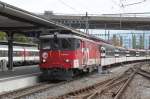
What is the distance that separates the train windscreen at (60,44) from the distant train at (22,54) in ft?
59.6

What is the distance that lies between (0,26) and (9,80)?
33.8 ft

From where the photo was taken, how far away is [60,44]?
25375 mm

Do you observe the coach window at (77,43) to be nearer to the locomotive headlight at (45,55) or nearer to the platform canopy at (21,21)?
the platform canopy at (21,21)

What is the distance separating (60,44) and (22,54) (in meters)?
26.7

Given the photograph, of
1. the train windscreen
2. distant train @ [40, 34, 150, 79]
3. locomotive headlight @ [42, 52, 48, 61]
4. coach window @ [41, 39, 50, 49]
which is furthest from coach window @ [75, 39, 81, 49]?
locomotive headlight @ [42, 52, 48, 61]

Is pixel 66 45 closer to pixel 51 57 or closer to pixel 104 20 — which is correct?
pixel 51 57

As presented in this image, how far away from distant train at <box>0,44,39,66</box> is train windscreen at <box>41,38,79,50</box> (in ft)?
59.6

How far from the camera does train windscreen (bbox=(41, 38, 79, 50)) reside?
25203 millimetres

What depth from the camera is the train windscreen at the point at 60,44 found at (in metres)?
25.2

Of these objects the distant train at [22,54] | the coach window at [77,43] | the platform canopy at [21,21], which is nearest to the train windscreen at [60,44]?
the coach window at [77,43]

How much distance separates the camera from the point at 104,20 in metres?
66.8

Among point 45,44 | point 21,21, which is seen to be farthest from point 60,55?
point 21,21

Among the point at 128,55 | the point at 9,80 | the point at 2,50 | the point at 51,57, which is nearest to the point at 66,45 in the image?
the point at 51,57

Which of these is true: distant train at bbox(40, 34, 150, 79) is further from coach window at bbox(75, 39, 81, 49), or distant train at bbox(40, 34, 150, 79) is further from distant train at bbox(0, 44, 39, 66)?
distant train at bbox(0, 44, 39, 66)
